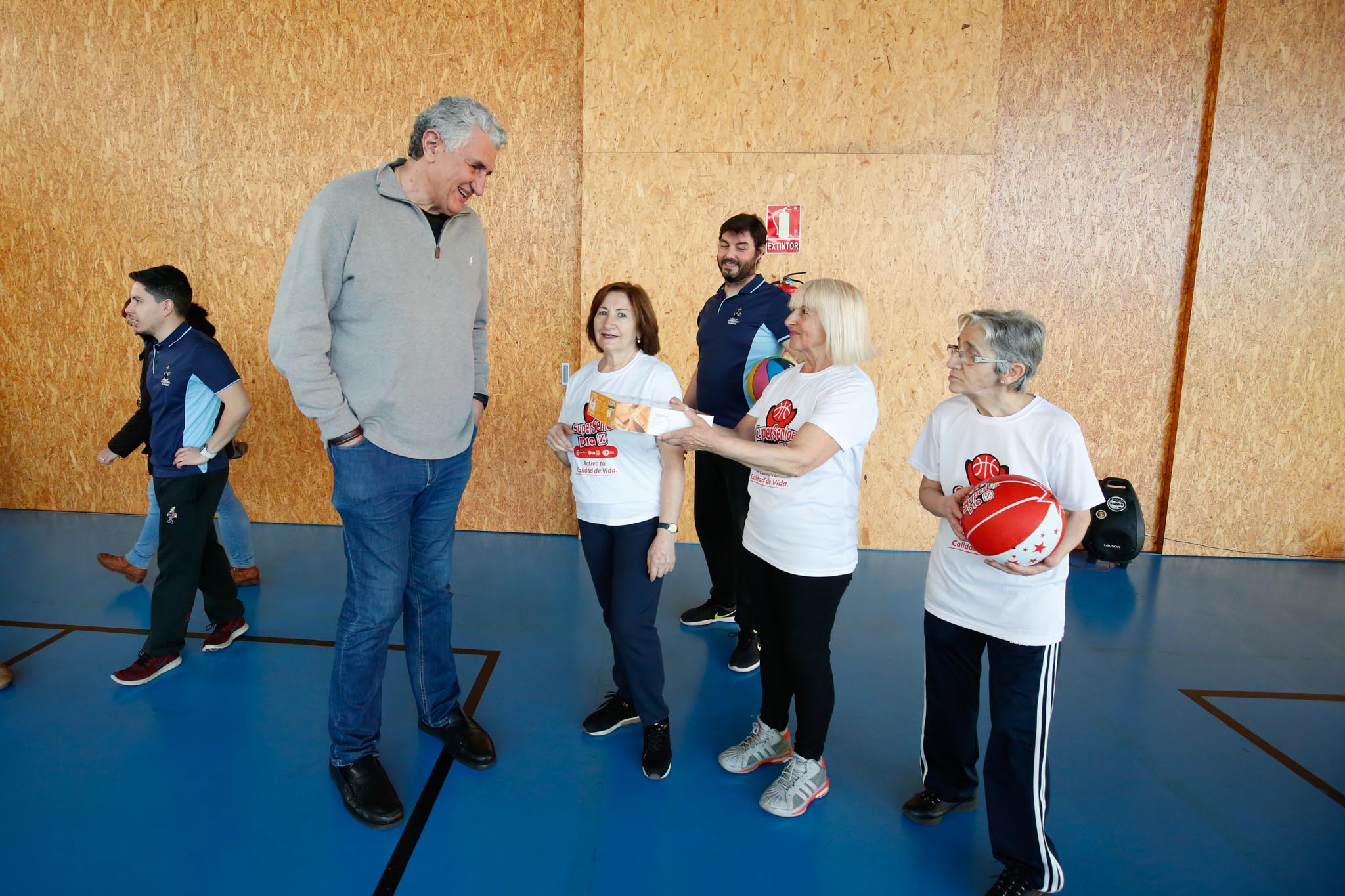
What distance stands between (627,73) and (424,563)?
372 centimetres

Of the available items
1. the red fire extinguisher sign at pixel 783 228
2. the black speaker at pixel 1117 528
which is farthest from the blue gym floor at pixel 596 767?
the red fire extinguisher sign at pixel 783 228

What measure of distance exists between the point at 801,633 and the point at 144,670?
2747mm

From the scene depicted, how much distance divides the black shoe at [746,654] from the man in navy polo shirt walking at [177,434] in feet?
7.70

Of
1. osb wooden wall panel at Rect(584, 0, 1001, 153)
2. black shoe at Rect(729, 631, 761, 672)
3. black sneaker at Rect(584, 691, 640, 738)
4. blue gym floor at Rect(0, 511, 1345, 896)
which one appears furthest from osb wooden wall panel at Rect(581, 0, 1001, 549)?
black sneaker at Rect(584, 691, 640, 738)

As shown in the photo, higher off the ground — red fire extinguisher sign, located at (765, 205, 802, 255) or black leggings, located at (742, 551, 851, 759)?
red fire extinguisher sign, located at (765, 205, 802, 255)

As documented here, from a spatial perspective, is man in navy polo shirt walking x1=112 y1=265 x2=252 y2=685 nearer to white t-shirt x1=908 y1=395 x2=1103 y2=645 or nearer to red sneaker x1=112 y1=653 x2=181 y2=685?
red sneaker x1=112 y1=653 x2=181 y2=685

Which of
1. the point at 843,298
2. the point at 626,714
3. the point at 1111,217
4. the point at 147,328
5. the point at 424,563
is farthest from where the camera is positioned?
the point at 1111,217

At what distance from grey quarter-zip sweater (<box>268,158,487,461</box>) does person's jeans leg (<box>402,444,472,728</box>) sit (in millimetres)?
134

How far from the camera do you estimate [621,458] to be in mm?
2564

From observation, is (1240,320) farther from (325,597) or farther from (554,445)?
(325,597)

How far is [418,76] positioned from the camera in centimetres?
520

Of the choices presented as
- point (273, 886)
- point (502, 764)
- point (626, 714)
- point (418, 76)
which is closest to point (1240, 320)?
point (626, 714)

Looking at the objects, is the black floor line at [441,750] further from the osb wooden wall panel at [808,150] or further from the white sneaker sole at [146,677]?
the osb wooden wall panel at [808,150]

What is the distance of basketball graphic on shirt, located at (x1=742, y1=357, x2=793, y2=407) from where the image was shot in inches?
131
